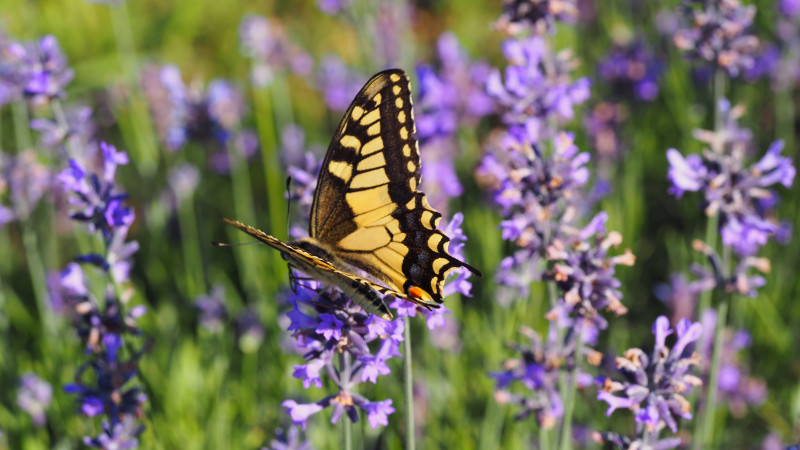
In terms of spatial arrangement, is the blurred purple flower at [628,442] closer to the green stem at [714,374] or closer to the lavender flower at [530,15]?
the green stem at [714,374]

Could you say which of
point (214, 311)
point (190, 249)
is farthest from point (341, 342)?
point (190, 249)

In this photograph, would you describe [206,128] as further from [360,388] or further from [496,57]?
[496,57]

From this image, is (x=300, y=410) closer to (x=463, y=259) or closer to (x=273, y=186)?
(x=463, y=259)

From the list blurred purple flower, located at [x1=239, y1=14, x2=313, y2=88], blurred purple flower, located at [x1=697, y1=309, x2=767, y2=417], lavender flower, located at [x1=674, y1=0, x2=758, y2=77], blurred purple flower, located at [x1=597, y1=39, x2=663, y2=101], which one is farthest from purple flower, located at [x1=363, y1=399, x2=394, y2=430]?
blurred purple flower, located at [x1=597, y1=39, x2=663, y2=101]

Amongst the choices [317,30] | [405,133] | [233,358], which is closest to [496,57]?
[317,30]

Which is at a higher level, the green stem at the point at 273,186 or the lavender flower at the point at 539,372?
the green stem at the point at 273,186

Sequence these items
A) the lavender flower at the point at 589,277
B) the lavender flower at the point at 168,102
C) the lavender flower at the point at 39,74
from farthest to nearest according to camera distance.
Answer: the lavender flower at the point at 168,102 → the lavender flower at the point at 39,74 → the lavender flower at the point at 589,277

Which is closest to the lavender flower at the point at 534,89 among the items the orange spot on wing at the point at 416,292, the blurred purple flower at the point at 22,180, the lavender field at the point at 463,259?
the lavender field at the point at 463,259
